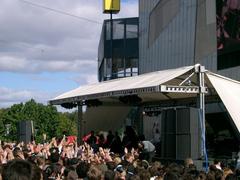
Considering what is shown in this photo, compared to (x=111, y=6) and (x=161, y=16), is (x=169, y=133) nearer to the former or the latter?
(x=161, y=16)

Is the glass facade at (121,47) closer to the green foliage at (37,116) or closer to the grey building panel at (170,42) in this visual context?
the grey building panel at (170,42)

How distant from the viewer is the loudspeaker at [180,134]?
13.9 m

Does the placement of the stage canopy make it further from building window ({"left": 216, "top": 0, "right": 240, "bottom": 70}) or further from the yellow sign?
the yellow sign

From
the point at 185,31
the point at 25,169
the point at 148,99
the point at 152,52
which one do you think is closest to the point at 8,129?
the point at 152,52

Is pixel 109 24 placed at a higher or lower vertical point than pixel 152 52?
higher

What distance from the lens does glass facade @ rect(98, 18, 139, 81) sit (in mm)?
47781

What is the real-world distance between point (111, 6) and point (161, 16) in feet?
44.6

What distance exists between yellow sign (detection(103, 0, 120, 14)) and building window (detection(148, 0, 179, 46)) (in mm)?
9925

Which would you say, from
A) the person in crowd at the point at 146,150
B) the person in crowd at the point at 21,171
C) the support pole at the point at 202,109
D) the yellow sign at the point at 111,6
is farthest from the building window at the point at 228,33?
the yellow sign at the point at 111,6

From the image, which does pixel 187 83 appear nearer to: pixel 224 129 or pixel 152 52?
pixel 224 129

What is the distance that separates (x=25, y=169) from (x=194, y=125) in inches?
436

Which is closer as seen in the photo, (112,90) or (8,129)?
(112,90)

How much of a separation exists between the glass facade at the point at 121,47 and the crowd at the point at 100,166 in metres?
27.2

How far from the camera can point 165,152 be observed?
15469mm
